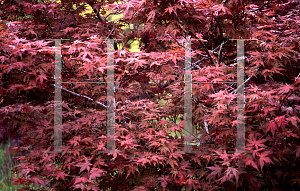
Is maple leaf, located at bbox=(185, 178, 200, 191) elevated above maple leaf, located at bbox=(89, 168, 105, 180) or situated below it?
below

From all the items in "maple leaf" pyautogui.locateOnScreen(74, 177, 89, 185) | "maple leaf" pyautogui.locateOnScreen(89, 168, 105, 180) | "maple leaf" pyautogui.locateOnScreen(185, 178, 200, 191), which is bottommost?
"maple leaf" pyautogui.locateOnScreen(185, 178, 200, 191)

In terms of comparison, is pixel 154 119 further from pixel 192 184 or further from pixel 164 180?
pixel 192 184

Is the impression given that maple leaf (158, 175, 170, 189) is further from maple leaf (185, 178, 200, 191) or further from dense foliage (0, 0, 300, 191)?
maple leaf (185, 178, 200, 191)

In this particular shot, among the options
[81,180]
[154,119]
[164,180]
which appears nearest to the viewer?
[81,180]

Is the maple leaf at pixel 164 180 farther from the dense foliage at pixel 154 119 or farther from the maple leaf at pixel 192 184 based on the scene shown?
the maple leaf at pixel 192 184

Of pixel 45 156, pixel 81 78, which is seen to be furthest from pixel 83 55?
pixel 45 156

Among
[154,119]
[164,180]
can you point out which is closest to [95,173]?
[164,180]

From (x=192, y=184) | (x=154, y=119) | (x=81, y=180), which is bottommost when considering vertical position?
(x=192, y=184)

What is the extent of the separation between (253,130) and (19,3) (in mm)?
3061

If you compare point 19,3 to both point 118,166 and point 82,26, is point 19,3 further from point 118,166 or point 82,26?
point 118,166

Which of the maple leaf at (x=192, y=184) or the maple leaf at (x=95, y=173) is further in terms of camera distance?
the maple leaf at (x=192, y=184)

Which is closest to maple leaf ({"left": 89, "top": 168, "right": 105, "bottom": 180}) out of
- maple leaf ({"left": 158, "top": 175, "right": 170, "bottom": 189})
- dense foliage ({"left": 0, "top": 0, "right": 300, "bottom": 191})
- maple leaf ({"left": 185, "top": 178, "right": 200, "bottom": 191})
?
dense foliage ({"left": 0, "top": 0, "right": 300, "bottom": 191})

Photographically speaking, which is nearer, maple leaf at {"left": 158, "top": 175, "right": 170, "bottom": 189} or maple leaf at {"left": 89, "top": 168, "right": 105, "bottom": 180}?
maple leaf at {"left": 89, "top": 168, "right": 105, "bottom": 180}

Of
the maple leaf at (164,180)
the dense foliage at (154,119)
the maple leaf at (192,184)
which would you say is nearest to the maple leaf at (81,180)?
the dense foliage at (154,119)
